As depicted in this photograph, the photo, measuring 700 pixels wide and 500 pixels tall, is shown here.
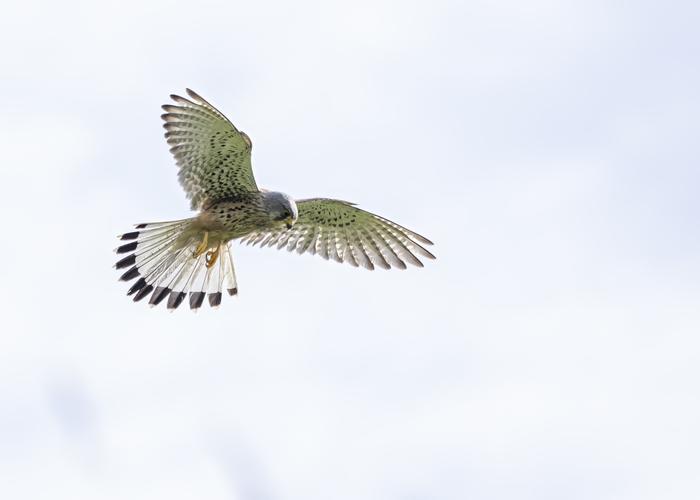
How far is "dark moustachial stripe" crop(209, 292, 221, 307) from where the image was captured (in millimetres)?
14935

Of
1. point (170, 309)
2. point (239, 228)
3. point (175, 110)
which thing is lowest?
point (170, 309)

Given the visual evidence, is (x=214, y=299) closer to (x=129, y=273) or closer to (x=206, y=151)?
(x=129, y=273)

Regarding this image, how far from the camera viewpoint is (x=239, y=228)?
14.6 metres

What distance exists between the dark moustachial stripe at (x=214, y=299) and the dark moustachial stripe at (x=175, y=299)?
307 mm

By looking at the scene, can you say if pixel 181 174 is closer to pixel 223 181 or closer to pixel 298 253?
pixel 223 181

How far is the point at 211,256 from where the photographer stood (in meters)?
14.9

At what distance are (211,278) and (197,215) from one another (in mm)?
872

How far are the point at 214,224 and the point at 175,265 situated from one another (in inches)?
29.4

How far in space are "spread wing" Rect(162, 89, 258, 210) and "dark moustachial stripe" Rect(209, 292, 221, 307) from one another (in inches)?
39.4

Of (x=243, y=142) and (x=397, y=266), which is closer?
A: (x=243, y=142)

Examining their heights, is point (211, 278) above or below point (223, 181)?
below

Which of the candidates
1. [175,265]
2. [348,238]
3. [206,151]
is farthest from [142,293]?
[348,238]

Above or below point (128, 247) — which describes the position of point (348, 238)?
above

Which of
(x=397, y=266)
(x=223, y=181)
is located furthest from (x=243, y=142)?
(x=397, y=266)
